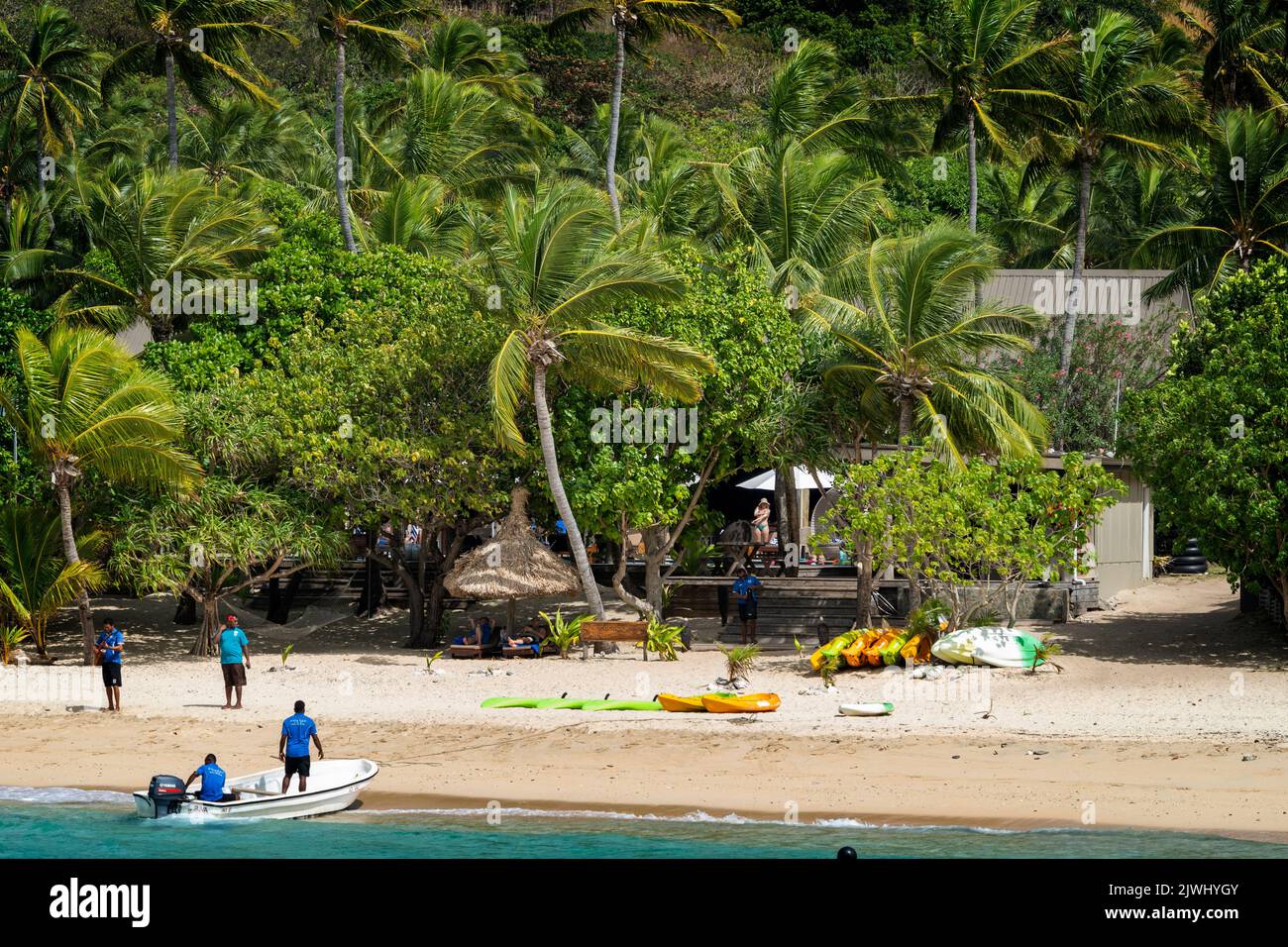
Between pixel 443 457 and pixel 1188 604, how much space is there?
1539cm

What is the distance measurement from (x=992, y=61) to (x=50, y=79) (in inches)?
990

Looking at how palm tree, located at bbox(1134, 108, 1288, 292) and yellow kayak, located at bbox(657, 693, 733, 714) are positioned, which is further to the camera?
palm tree, located at bbox(1134, 108, 1288, 292)

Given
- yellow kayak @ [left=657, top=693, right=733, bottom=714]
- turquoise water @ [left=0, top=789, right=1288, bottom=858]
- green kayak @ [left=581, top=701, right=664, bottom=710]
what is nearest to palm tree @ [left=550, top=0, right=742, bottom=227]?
green kayak @ [left=581, top=701, right=664, bottom=710]

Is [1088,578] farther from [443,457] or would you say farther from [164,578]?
[164,578]

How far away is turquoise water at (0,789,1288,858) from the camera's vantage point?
14938mm

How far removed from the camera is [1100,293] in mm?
37031

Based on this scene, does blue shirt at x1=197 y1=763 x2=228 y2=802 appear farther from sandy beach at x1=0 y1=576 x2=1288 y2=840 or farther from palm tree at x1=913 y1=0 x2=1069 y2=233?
palm tree at x1=913 y1=0 x2=1069 y2=233

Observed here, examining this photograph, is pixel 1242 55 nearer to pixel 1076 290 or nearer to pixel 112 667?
pixel 1076 290

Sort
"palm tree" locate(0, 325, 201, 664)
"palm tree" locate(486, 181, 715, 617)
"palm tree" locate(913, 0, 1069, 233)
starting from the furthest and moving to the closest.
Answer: "palm tree" locate(913, 0, 1069, 233)
"palm tree" locate(486, 181, 715, 617)
"palm tree" locate(0, 325, 201, 664)

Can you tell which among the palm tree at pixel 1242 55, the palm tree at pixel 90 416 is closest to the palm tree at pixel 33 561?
the palm tree at pixel 90 416

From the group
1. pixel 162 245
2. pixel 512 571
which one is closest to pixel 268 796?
pixel 512 571
